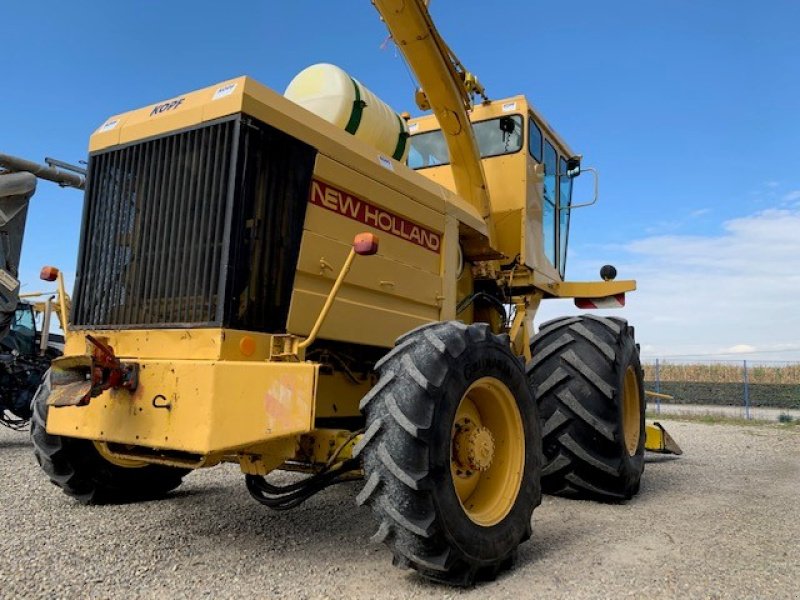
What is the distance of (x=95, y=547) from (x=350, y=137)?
274 cm

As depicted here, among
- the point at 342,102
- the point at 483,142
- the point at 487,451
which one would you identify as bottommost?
the point at 487,451

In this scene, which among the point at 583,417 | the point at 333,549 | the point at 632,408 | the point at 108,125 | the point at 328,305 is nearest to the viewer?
the point at 328,305

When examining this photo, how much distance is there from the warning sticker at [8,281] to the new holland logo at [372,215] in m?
6.85

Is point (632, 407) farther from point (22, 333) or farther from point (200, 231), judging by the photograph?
point (22, 333)

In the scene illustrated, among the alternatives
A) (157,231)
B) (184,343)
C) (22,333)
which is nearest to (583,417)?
(184,343)

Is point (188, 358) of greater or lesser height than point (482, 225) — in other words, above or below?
below

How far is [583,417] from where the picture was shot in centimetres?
477

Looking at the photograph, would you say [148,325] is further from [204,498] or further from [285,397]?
[204,498]

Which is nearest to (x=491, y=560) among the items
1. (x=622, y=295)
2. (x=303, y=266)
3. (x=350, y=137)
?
(x=303, y=266)

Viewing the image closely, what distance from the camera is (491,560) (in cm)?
313

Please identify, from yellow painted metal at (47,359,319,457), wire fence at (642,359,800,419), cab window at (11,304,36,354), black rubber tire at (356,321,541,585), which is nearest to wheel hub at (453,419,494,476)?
black rubber tire at (356,321,541,585)

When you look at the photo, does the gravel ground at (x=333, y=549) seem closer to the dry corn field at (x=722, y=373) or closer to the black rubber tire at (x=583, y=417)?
the black rubber tire at (x=583, y=417)

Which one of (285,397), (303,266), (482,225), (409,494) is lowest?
(409,494)

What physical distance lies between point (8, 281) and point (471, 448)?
7.73 metres
